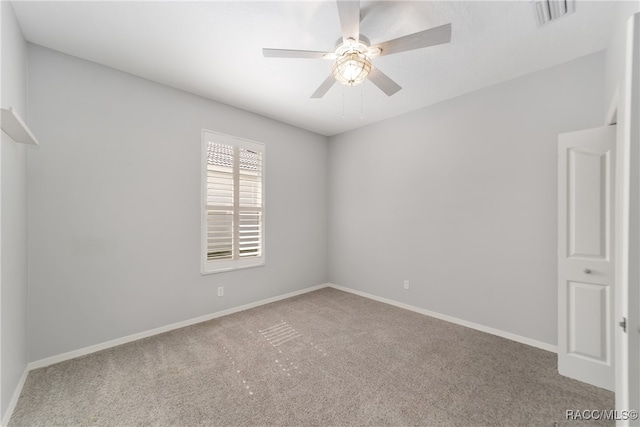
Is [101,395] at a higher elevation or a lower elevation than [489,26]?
lower

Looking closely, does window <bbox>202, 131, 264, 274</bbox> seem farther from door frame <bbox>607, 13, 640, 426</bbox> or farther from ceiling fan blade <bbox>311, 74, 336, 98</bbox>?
door frame <bbox>607, 13, 640, 426</bbox>

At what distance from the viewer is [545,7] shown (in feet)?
5.80

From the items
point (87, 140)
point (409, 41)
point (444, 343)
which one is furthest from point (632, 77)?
point (87, 140)

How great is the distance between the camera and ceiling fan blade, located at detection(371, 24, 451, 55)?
1.49m

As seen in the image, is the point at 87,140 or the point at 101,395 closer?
the point at 101,395

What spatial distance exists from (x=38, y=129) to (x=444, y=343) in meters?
4.32

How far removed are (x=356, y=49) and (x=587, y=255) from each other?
7.89 feet

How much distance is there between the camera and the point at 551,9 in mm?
1782

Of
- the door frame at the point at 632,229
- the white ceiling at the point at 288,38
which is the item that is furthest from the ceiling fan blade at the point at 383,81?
the door frame at the point at 632,229

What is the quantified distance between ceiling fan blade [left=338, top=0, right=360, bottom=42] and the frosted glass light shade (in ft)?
0.34

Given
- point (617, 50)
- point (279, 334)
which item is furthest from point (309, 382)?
point (617, 50)

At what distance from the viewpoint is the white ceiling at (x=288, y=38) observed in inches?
71.6

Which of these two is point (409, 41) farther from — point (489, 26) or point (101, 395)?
point (101, 395)

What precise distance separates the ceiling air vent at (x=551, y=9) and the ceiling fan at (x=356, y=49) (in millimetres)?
860
